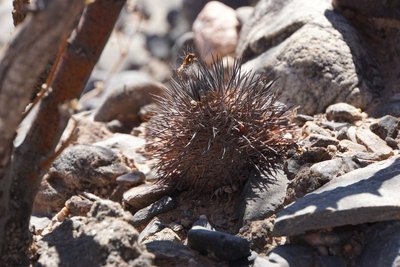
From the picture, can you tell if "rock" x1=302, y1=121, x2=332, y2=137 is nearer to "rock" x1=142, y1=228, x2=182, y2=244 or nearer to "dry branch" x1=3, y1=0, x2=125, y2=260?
"rock" x1=142, y1=228, x2=182, y2=244

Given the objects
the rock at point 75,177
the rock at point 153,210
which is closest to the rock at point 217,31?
the rock at point 75,177

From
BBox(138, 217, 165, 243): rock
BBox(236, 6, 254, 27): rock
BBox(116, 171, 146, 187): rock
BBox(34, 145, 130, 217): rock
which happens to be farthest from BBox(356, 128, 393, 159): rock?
BBox(236, 6, 254, 27): rock

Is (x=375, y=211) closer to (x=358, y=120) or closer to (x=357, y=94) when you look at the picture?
(x=358, y=120)

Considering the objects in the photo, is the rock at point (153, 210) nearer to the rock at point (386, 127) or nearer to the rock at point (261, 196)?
the rock at point (261, 196)

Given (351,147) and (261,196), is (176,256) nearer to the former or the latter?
(261,196)

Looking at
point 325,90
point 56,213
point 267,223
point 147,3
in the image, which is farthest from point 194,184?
point 147,3
